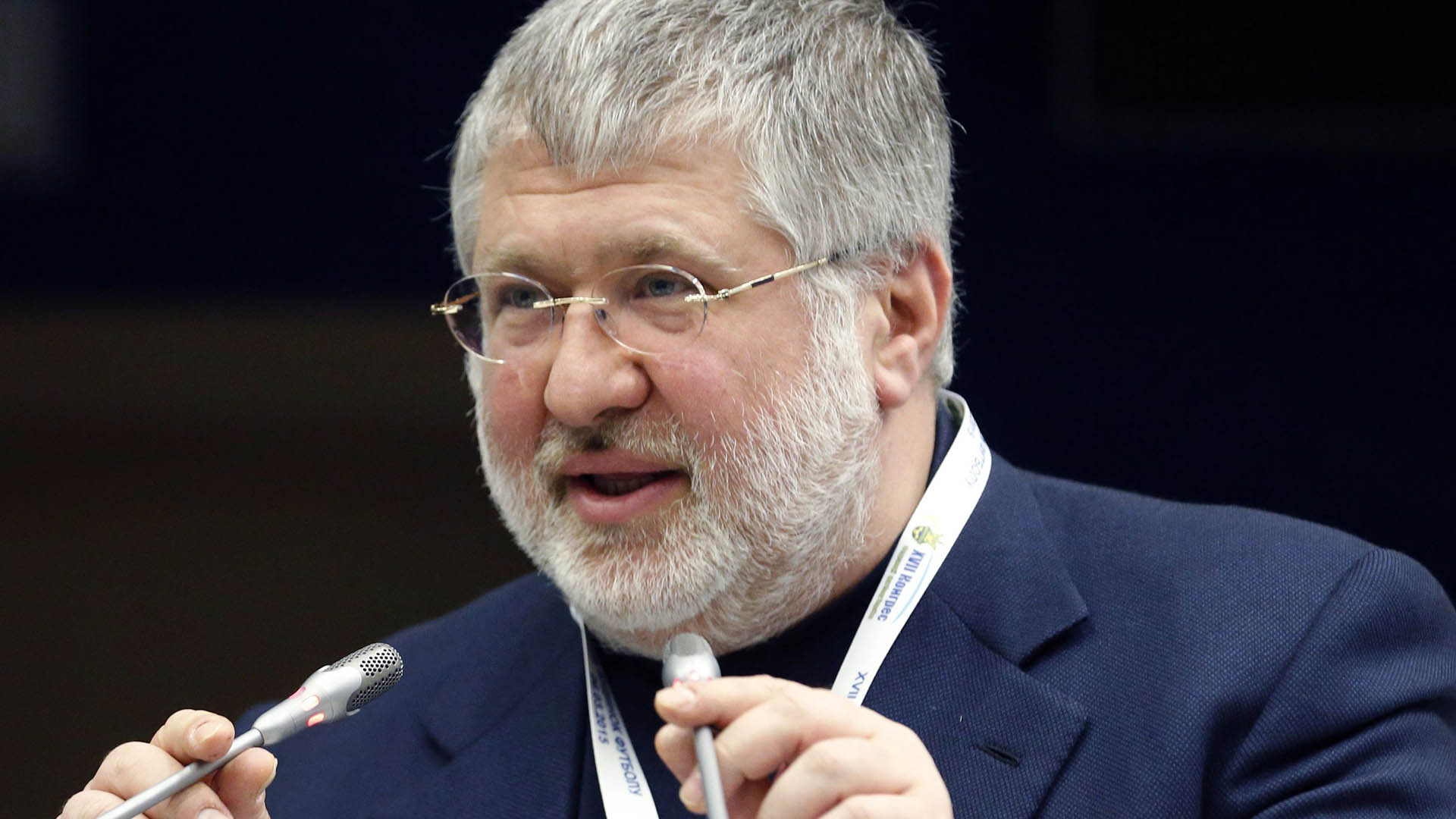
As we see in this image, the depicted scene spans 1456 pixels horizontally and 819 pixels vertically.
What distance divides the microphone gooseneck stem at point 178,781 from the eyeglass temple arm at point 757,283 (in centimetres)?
84

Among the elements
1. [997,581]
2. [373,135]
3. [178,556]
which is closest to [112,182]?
[373,135]

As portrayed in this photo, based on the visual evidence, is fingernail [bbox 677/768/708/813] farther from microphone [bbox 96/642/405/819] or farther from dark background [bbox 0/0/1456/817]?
dark background [bbox 0/0/1456/817]

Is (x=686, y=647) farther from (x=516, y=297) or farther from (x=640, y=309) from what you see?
(x=516, y=297)

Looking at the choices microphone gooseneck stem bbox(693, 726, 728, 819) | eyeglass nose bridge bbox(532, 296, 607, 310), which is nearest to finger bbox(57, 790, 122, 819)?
microphone gooseneck stem bbox(693, 726, 728, 819)

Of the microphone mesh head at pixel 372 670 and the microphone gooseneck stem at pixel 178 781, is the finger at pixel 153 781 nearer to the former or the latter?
the microphone gooseneck stem at pixel 178 781

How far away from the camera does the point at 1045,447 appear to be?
381cm

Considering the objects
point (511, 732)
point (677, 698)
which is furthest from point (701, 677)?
point (511, 732)

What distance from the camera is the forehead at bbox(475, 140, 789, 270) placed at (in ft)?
7.47

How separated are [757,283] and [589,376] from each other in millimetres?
276

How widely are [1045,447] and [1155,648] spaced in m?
1.55

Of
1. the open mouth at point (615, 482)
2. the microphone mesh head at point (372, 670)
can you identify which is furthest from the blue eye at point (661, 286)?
the microphone mesh head at point (372, 670)

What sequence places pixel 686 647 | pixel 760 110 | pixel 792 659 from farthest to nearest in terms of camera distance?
pixel 792 659
pixel 760 110
pixel 686 647

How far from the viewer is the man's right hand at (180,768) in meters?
1.87

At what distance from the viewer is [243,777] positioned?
6.41 feet
